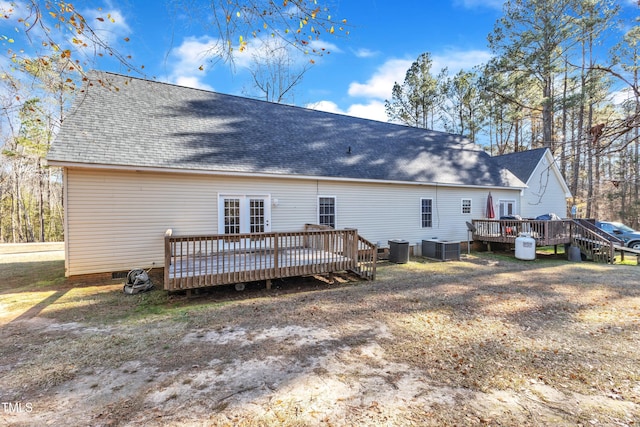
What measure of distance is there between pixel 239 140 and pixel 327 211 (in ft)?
13.3

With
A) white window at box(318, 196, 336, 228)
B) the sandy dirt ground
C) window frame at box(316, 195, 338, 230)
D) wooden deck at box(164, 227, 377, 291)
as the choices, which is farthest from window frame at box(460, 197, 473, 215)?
wooden deck at box(164, 227, 377, 291)

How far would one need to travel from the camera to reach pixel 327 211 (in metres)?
10.5

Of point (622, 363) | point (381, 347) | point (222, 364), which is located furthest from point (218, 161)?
point (622, 363)

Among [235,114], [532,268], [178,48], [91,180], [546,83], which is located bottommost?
[532,268]

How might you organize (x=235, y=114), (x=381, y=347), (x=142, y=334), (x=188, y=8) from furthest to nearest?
(x=235, y=114) < (x=142, y=334) < (x=381, y=347) < (x=188, y=8)

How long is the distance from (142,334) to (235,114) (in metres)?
9.28

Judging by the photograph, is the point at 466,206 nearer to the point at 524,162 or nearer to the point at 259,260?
the point at 524,162

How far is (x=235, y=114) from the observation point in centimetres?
1149

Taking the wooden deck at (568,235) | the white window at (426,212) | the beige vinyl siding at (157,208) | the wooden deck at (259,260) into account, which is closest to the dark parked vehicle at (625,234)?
the wooden deck at (568,235)

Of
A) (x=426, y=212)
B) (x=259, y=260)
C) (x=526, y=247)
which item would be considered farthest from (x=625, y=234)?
(x=259, y=260)

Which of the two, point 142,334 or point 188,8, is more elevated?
point 188,8

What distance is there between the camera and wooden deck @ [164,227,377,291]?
5.97 meters

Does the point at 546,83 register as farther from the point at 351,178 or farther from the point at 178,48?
the point at 178,48

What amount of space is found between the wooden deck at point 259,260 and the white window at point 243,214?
1367 millimetres
